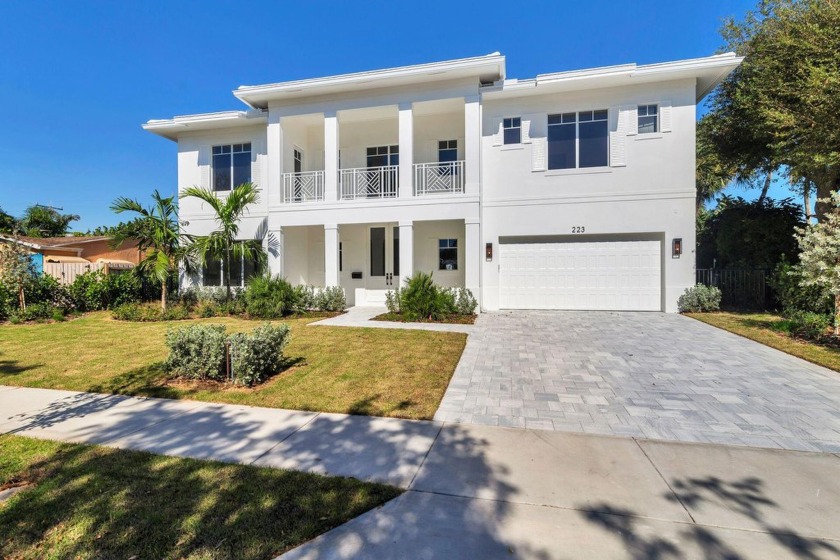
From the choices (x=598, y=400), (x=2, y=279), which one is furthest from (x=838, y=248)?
(x=2, y=279)

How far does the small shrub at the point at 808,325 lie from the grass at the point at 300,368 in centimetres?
742

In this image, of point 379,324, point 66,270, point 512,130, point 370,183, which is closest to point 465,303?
point 379,324

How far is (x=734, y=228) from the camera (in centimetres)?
1468

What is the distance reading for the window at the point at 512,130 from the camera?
12488 mm

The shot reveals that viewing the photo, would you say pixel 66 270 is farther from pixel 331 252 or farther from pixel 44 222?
pixel 44 222

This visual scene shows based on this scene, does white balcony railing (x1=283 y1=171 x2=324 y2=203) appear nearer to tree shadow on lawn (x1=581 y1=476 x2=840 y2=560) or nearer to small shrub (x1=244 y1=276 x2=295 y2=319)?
small shrub (x1=244 y1=276 x2=295 y2=319)

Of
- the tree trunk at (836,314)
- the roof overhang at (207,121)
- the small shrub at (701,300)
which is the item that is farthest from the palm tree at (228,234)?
the tree trunk at (836,314)

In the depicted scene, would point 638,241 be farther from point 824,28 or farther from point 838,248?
point 824,28

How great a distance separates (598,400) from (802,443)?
5.85 feet

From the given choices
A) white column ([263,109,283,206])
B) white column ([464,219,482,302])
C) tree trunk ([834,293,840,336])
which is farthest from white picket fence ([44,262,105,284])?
tree trunk ([834,293,840,336])

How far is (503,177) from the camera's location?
1267cm

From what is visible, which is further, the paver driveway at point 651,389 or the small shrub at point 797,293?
the small shrub at point 797,293

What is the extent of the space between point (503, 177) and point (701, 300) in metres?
7.17

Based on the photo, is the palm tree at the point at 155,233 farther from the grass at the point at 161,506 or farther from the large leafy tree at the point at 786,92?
the large leafy tree at the point at 786,92
